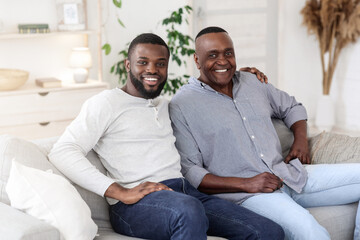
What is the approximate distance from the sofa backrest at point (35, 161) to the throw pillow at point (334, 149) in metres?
1.03

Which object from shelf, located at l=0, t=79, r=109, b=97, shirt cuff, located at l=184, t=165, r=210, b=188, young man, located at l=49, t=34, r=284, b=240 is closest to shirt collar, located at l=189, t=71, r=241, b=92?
young man, located at l=49, t=34, r=284, b=240

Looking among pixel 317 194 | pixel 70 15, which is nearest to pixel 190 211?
pixel 317 194

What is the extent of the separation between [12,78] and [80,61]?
58 centimetres

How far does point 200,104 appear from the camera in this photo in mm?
2500

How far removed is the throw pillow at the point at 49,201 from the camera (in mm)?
1819

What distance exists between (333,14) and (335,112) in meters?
1.05

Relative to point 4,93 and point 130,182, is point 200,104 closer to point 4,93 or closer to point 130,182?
point 130,182

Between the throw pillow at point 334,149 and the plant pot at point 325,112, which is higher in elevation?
the throw pillow at point 334,149

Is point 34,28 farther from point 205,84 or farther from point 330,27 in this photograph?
point 330,27

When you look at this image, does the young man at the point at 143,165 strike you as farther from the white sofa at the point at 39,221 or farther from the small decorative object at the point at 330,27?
the small decorative object at the point at 330,27

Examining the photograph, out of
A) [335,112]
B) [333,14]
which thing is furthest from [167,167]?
[335,112]

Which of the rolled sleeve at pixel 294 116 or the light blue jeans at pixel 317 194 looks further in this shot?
the rolled sleeve at pixel 294 116

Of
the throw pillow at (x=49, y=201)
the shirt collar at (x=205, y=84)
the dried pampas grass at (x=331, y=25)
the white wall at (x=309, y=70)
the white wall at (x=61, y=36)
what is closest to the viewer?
the throw pillow at (x=49, y=201)

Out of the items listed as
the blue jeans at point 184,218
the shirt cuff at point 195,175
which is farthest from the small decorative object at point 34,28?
the blue jeans at point 184,218
